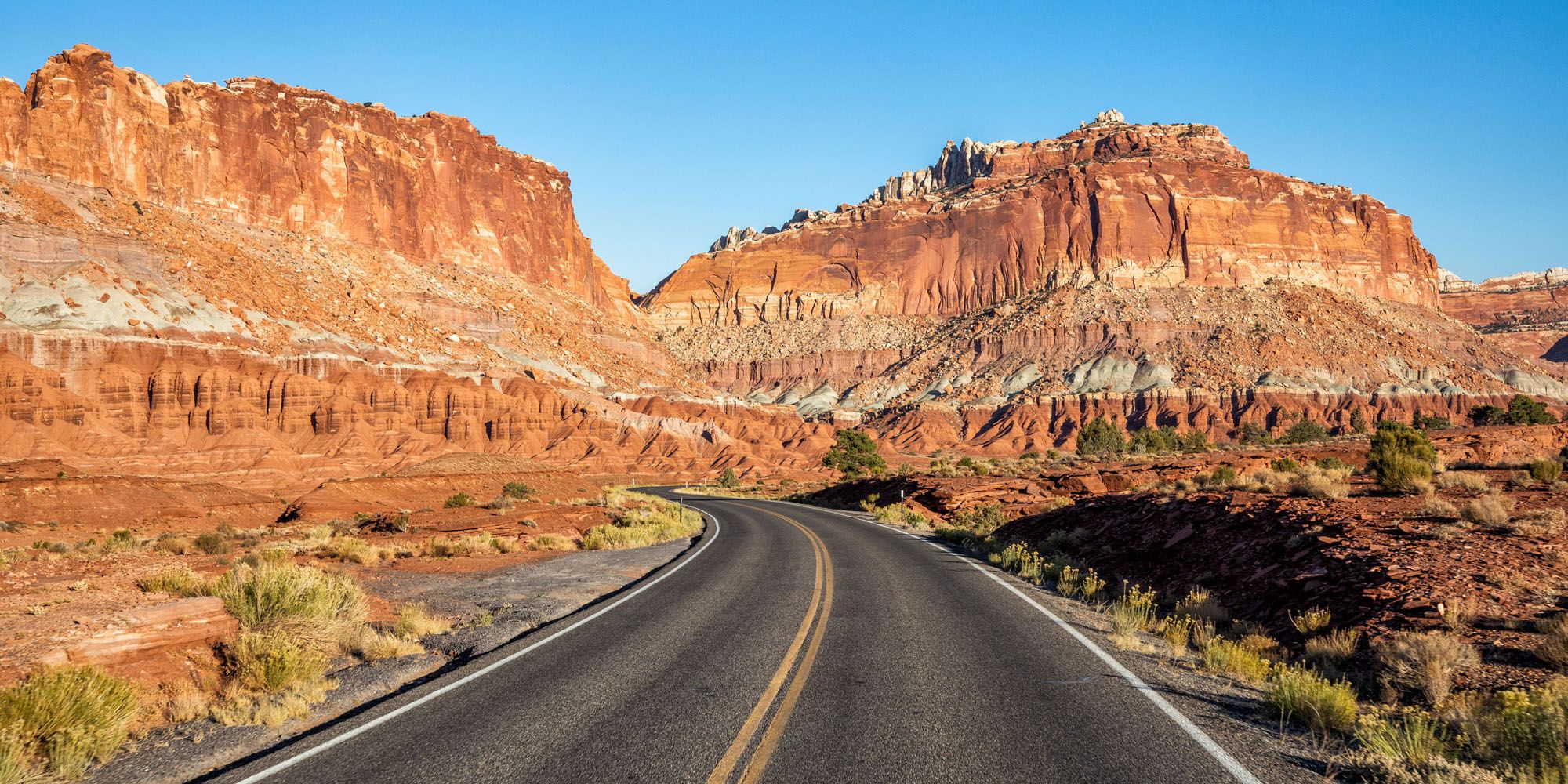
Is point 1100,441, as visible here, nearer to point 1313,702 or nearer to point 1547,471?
point 1547,471

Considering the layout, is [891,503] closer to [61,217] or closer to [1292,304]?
[61,217]

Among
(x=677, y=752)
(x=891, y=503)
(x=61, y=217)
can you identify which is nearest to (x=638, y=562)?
(x=677, y=752)

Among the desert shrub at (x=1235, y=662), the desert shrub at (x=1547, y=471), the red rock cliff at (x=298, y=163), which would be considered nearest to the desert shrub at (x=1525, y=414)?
the desert shrub at (x=1547, y=471)

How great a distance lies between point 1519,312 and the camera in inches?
6407

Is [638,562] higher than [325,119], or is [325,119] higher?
[325,119]

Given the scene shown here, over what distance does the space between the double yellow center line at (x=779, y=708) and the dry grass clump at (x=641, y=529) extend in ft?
42.0

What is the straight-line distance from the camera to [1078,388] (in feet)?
366

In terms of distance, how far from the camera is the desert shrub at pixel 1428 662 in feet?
21.9

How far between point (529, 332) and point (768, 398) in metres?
48.0

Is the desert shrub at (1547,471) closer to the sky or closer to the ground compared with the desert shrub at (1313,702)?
closer to the sky

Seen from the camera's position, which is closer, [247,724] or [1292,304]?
[247,724]

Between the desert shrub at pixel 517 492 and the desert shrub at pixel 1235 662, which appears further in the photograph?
the desert shrub at pixel 517 492

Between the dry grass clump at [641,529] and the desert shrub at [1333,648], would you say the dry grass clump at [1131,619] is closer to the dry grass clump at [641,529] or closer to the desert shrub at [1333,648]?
the desert shrub at [1333,648]

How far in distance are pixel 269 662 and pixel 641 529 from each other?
59.0 ft
